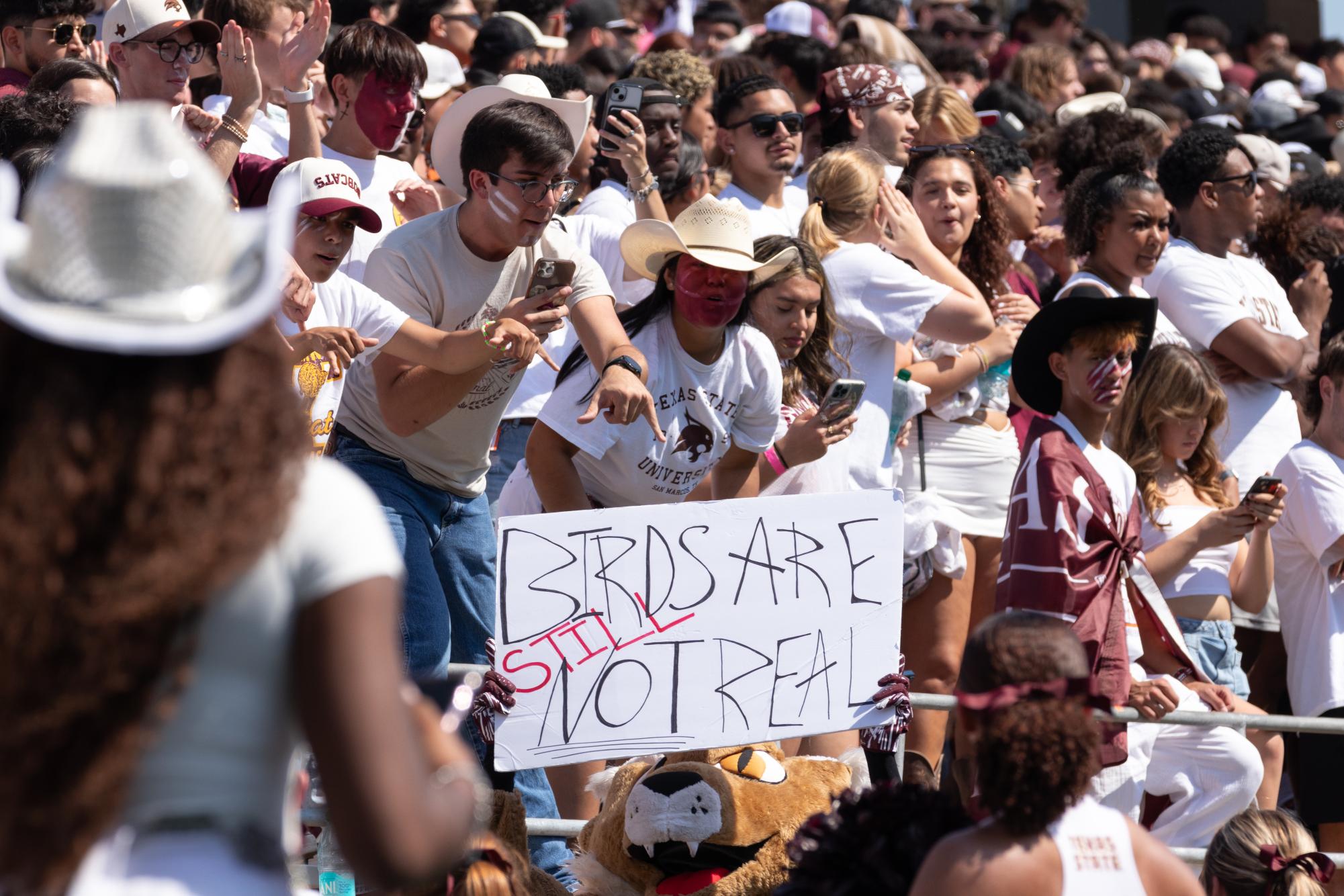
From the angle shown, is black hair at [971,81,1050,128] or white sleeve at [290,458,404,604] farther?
black hair at [971,81,1050,128]

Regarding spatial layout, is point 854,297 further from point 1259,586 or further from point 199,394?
point 199,394

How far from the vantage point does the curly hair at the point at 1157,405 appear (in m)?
5.60

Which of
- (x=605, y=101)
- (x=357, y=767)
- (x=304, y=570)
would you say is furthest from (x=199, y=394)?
(x=605, y=101)

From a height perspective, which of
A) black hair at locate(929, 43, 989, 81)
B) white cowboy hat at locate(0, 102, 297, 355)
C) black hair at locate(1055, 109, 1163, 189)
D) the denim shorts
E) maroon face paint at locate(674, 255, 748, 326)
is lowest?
black hair at locate(929, 43, 989, 81)

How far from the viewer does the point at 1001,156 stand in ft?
23.6

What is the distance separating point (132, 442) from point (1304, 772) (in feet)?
15.7

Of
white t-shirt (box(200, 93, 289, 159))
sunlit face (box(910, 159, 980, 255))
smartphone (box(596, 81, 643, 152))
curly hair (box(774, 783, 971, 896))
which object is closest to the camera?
curly hair (box(774, 783, 971, 896))

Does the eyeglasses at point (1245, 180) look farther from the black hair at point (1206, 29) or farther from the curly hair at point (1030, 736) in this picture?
the black hair at point (1206, 29)

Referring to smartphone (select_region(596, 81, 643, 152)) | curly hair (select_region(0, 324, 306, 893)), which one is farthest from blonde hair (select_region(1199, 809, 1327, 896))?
smartphone (select_region(596, 81, 643, 152))

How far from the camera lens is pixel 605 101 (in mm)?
6109

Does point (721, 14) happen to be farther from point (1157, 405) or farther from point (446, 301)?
point (446, 301)

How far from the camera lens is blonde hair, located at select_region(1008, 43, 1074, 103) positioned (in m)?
10.6

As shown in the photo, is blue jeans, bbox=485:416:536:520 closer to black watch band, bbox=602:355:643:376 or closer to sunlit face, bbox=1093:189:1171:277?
black watch band, bbox=602:355:643:376

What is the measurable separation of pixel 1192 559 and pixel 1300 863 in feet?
5.73
